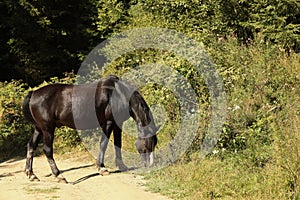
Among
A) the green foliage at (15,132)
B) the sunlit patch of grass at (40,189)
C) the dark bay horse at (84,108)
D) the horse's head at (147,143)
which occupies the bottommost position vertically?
the green foliage at (15,132)

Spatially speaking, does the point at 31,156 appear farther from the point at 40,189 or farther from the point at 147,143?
the point at 147,143

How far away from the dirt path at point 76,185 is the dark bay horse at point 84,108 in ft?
0.98

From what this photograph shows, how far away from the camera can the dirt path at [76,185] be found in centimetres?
658

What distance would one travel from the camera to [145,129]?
7.72 m

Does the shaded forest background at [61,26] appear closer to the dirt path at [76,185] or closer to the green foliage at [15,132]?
the green foliage at [15,132]

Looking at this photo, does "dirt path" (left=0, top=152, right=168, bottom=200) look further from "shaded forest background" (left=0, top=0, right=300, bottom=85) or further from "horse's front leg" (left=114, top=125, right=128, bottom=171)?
"shaded forest background" (left=0, top=0, right=300, bottom=85)

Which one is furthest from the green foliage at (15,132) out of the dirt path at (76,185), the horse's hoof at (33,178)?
the horse's hoof at (33,178)

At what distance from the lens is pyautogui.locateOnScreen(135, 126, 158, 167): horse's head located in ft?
24.9

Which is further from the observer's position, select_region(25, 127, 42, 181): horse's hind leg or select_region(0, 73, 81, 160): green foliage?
select_region(0, 73, 81, 160): green foliage

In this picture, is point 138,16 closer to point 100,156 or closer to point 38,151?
point 38,151

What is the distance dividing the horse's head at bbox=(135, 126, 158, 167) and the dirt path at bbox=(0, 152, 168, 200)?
33cm

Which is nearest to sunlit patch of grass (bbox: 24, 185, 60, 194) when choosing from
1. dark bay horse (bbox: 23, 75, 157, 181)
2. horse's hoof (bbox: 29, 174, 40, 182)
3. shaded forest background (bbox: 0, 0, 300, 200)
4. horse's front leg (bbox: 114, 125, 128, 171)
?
horse's hoof (bbox: 29, 174, 40, 182)

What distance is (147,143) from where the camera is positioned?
299 inches

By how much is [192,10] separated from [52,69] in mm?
6738
